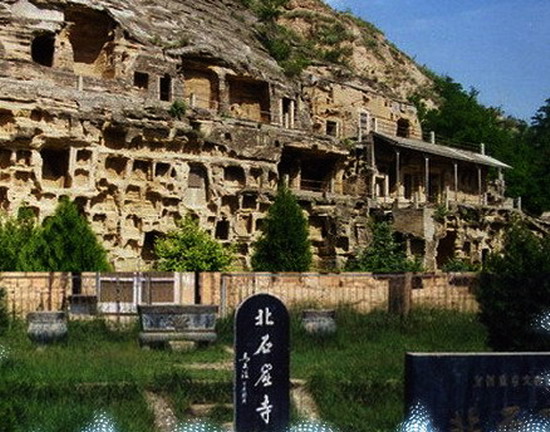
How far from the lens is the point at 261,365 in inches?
388

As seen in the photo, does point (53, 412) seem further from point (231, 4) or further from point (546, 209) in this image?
point (546, 209)

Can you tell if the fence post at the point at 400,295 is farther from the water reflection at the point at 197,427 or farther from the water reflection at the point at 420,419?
the water reflection at the point at 420,419

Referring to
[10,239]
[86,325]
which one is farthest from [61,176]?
[86,325]

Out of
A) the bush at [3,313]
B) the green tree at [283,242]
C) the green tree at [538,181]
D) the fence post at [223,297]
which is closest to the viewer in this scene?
the bush at [3,313]

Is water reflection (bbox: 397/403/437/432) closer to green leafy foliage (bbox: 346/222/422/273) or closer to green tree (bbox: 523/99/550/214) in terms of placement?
green leafy foliage (bbox: 346/222/422/273)

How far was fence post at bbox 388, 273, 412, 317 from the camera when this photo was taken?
23625mm

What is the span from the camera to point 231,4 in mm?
46969

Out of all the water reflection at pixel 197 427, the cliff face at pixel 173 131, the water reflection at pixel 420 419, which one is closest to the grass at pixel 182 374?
the water reflection at pixel 197 427

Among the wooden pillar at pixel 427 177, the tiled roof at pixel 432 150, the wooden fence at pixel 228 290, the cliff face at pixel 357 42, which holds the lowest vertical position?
the wooden fence at pixel 228 290

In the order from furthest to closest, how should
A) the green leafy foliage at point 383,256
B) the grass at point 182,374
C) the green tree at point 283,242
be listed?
the green leafy foliage at point 383,256 < the green tree at point 283,242 < the grass at point 182,374

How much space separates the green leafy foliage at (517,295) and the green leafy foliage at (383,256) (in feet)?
52.8

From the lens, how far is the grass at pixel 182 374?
40.5ft

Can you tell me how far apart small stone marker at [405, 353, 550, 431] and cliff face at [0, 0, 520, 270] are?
22.3 metres

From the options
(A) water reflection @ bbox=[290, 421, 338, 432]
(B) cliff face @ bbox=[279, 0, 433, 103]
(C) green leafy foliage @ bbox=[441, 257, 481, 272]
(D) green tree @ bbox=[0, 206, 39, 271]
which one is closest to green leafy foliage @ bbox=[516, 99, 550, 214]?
(B) cliff face @ bbox=[279, 0, 433, 103]
